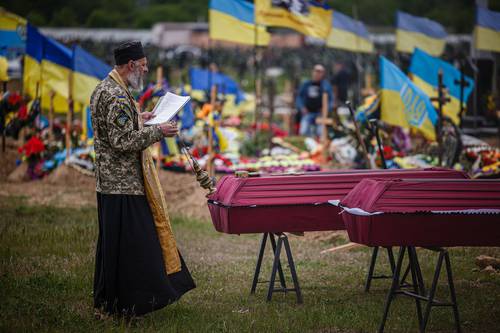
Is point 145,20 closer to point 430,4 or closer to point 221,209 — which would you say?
point 430,4

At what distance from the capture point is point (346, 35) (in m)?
20.6

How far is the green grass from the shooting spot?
23.3 feet

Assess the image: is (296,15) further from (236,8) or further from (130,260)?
Result: (130,260)

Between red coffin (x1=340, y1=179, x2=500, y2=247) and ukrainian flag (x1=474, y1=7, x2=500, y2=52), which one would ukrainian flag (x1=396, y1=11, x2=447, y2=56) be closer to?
ukrainian flag (x1=474, y1=7, x2=500, y2=52)

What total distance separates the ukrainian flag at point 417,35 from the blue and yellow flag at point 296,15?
3032mm

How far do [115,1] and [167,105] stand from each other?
69.1 m

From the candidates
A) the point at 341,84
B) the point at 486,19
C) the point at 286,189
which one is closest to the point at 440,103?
the point at 486,19

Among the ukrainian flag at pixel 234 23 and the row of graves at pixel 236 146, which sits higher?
the ukrainian flag at pixel 234 23

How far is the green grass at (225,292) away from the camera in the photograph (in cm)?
710

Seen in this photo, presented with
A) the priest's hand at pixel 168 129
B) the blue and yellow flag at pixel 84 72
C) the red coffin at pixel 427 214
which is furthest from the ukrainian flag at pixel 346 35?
the red coffin at pixel 427 214

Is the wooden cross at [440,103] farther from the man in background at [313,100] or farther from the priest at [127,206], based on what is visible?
the man in background at [313,100]

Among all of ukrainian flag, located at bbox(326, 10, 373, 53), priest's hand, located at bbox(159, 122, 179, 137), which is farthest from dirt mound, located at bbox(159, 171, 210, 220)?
priest's hand, located at bbox(159, 122, 179, 137)

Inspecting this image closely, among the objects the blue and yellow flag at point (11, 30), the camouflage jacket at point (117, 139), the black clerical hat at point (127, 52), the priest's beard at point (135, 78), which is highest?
the blue and yellow flag at point (11, 30)

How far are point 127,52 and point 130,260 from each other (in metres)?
1.57
